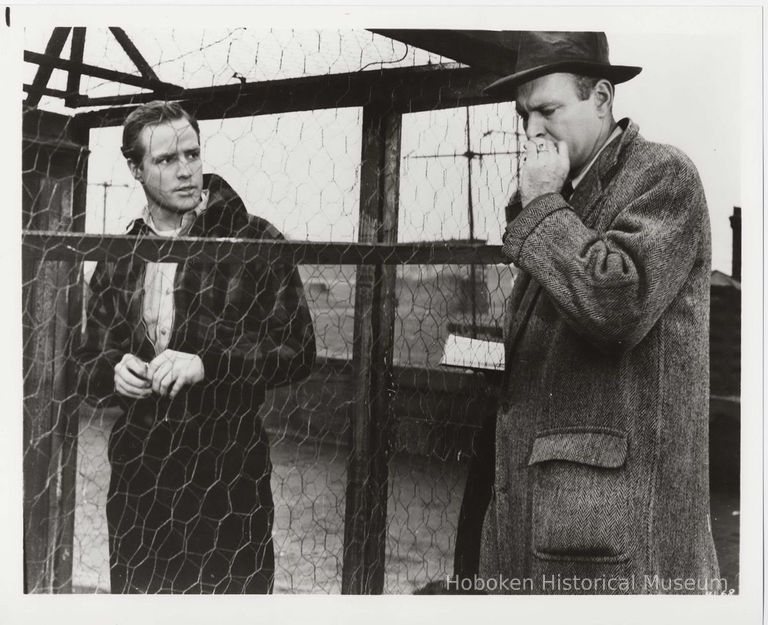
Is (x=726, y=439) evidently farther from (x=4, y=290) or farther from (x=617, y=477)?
(x=4, y=290)

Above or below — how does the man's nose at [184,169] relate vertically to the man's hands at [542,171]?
above

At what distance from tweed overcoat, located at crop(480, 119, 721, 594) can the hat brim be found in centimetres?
13

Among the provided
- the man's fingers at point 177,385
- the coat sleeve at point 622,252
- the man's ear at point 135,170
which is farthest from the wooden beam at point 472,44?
the man's fingers at point 177,385

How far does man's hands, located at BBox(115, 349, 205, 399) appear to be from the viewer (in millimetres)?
1616

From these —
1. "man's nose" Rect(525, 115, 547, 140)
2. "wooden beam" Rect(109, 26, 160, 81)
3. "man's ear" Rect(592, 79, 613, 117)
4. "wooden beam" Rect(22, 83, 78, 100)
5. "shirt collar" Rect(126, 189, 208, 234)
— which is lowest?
"shirt collar" Rect(126, 189, 208, 234)

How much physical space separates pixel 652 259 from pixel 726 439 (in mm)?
575

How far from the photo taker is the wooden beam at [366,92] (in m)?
1.69

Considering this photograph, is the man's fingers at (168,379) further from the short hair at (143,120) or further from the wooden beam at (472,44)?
the wooden beam at (472,44)

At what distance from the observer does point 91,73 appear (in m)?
1.63

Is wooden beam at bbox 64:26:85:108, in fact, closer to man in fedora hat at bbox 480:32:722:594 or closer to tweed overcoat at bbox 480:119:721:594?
man in fedora hat at bbox 480:32:722:594

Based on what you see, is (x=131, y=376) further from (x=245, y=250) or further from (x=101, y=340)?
(x=245, y=250)

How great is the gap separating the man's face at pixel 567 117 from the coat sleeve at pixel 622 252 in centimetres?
14

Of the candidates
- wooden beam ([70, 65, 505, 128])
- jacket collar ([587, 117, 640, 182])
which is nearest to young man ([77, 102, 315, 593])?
wooden beam ([70, 65, 505, 128])

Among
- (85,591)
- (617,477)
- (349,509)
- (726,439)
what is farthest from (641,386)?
(85,591)
